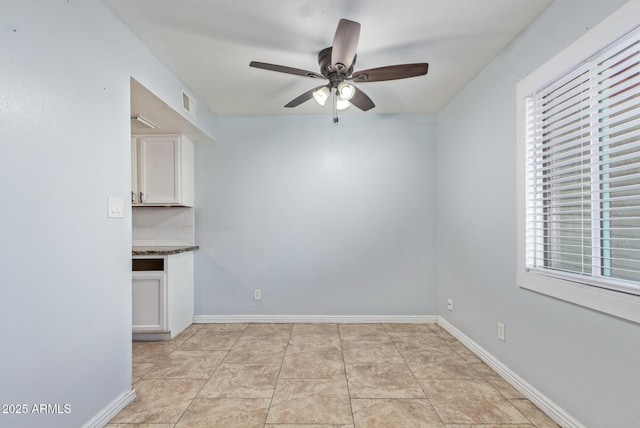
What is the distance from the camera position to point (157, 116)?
2715mm

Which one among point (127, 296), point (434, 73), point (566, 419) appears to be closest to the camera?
point (566, 419)

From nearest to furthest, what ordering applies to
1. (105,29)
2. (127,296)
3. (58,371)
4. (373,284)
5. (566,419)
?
(58,371)
(566,419)
(105,29)
(127,296)
(373,284)

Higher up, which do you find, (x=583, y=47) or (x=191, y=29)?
(x=191, y=29)

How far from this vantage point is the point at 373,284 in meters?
3.49

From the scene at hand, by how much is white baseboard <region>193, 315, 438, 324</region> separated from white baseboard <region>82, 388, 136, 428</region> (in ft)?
5.05

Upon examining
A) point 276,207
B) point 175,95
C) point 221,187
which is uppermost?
point 175,95

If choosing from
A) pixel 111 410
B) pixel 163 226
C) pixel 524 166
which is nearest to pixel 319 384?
pixel 111 410

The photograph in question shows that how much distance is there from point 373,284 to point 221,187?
2.12 m

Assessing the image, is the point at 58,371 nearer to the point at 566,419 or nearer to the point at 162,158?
the point at 162,158

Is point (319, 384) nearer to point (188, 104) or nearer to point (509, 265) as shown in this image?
point (509, 265)

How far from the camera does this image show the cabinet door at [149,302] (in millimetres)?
2893

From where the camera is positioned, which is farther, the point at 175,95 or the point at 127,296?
the point at 175,95

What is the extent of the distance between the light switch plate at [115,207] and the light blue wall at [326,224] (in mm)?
1673

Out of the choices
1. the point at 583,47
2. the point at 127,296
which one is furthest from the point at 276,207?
the point at 583,47
